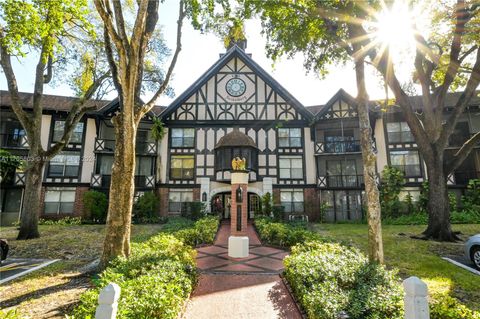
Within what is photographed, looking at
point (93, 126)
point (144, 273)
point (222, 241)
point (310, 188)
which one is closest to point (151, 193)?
point (93, 126)

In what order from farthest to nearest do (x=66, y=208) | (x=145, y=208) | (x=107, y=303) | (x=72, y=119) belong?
(x=66, y=208), (x=145, y=208), (x=72, y=119), (x=107, y=303)

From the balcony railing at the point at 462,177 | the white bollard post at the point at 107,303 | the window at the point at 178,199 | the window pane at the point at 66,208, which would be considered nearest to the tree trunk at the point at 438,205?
the balcony railing at the point at 462,177

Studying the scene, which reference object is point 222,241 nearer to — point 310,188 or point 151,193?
point 151,193

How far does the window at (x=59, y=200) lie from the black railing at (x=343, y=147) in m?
23.0

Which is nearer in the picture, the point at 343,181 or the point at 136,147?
the point at 343,181

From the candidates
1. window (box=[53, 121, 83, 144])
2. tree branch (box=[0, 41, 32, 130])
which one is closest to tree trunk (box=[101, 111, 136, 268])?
tree branch (box=[0, 41, 32, 130])

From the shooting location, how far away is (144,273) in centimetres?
582

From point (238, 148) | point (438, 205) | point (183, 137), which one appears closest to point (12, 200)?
point (183, 137)

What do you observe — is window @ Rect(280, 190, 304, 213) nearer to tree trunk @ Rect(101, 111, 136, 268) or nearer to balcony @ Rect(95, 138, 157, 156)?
balcony @ Rect(95, 138, 157, 156)

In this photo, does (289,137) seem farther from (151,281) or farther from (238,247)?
(151,281)

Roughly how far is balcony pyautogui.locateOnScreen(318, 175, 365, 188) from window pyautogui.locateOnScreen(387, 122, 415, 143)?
15.8 ft

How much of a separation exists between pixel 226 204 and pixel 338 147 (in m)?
11.7

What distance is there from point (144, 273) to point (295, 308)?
354cm

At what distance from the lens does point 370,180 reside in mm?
7770
